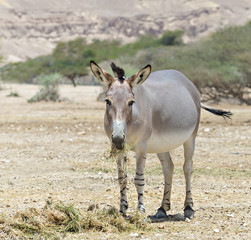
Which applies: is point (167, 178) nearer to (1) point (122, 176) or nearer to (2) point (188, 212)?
(2) point (188, 212)

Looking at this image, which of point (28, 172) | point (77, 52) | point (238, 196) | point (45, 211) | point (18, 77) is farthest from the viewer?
point (77, 52)

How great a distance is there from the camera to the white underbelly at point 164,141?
6.20 meters

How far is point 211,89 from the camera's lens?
2844 cm

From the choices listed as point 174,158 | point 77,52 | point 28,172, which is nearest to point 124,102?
point 28,172

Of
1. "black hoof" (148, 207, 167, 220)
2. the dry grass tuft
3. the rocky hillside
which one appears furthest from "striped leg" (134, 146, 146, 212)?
the rocky hillside

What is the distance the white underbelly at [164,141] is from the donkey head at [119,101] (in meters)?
0.67

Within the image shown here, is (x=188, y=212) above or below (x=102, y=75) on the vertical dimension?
below

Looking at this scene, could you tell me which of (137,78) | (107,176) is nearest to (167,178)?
(137,78)

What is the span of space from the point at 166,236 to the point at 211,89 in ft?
76.6

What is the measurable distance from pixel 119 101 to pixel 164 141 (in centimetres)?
113

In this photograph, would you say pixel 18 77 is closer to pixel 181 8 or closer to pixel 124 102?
pixel 124 102

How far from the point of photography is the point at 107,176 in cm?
925

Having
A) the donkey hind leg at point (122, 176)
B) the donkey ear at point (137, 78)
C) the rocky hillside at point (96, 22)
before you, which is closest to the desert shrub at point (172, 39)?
the rocky hillside at point (96, 22)

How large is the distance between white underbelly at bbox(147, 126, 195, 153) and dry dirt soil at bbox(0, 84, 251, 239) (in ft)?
1.82
